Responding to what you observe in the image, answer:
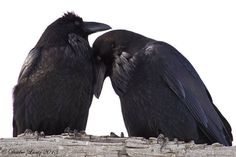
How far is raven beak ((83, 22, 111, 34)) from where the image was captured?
9.59 m

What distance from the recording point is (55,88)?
29.8 ft

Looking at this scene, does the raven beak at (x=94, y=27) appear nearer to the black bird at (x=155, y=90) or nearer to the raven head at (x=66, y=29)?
the raven head at (x=66, y=29)

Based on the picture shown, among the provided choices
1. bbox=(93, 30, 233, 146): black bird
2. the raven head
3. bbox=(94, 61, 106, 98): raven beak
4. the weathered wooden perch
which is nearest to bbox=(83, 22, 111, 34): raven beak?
the raven head

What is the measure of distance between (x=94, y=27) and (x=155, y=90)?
1528 mm

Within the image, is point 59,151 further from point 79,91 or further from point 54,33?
point 54,33

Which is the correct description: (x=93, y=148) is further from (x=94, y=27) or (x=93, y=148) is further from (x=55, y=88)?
(x=94, y=27)

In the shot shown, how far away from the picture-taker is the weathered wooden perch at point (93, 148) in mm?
6754

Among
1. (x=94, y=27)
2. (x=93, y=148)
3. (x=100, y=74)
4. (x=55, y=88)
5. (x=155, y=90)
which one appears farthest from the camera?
(x=94, y=27)

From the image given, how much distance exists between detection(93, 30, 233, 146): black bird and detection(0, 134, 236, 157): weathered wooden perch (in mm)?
1644

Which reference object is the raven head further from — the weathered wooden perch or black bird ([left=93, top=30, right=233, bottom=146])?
the weathered wooden perch

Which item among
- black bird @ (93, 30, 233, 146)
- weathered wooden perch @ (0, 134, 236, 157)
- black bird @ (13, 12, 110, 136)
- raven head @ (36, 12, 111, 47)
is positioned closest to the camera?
weathered wooden perch @ (0, 134, 236, 157)

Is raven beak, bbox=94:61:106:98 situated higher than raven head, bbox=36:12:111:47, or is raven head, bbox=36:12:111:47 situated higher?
raven head, bbox=36:12:111:47

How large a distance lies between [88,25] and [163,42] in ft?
3.86

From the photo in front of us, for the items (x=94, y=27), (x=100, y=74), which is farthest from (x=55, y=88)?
(x=94, y=27)
